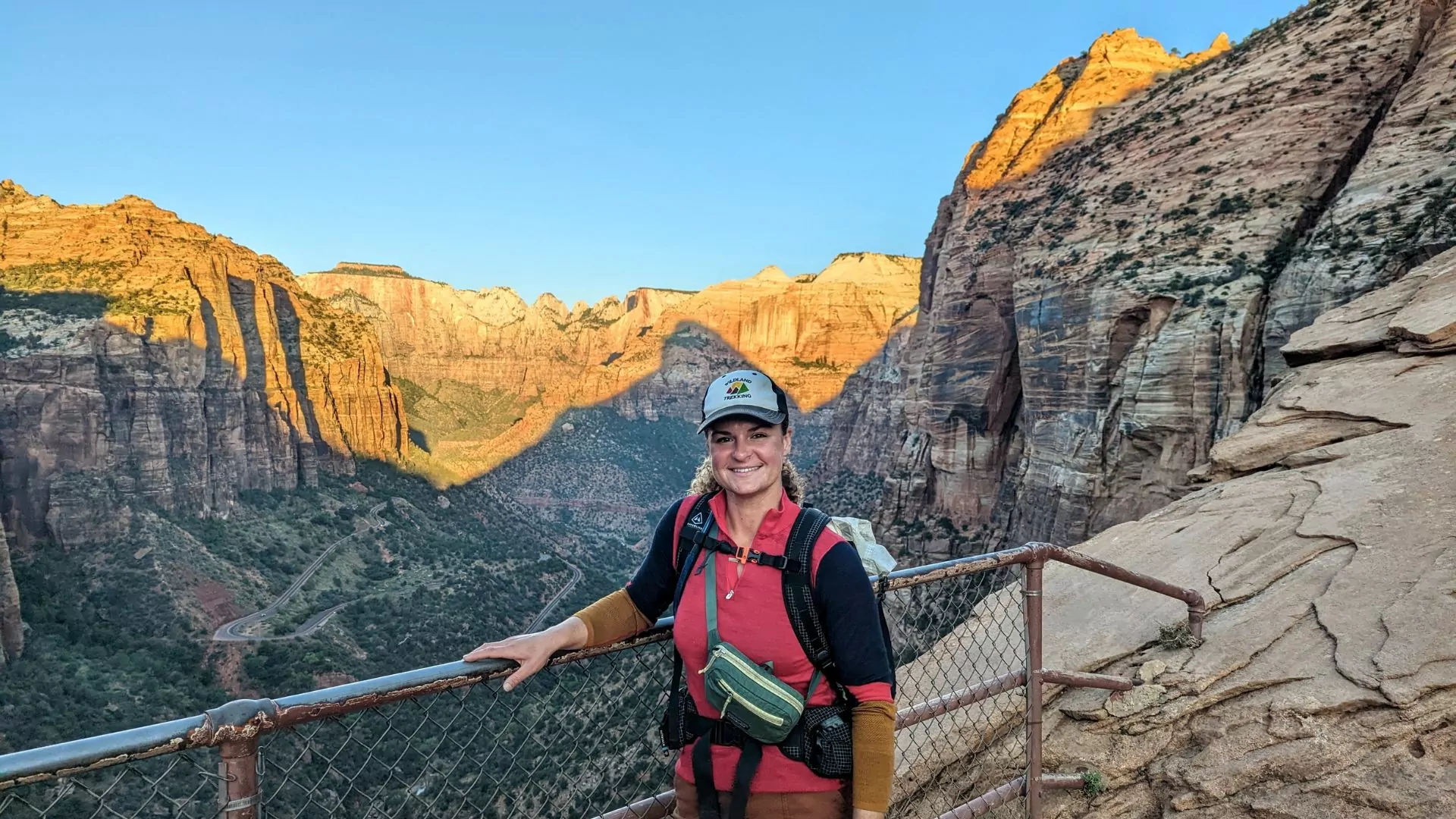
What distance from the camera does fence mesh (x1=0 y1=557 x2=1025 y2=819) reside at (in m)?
2.78

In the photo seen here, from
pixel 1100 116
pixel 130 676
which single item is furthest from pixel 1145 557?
pixel 1100 116

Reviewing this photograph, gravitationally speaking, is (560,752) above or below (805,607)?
below

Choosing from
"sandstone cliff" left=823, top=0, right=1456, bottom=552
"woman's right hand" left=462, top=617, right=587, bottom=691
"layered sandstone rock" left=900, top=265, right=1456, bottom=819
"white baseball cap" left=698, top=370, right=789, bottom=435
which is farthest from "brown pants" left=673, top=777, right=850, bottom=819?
Answer: "sandstone cliff" left=823, top=0, right=1456, bottom=552

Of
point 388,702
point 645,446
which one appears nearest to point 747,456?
point 388,702

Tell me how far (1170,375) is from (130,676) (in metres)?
36.2

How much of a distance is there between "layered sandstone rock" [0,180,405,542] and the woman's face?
4439 centimetres

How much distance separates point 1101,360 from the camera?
83.2ft

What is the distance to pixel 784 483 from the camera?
10.3 feet

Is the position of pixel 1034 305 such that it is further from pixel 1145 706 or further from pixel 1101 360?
pixel 1145 706

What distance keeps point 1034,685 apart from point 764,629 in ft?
8.57

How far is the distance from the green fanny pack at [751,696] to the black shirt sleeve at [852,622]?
0.21 meters

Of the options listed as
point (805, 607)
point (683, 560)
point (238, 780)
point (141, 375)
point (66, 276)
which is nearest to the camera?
point (238, 780)

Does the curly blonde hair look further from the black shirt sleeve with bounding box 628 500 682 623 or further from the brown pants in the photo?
the brown pants

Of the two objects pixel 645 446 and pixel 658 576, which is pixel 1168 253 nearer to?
pixel 658 576
